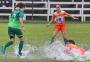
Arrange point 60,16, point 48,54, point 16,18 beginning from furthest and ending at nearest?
point 60,16 → point 48,54 → point 16,18

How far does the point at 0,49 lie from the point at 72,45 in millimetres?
2736

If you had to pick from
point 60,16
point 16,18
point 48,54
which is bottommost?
point 48,54

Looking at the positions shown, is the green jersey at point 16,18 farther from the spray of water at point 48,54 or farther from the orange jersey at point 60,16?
the orange jersey at point 60,16

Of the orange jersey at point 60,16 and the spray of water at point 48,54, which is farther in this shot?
the orange jersey at point 60,16

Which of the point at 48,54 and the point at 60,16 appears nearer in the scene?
the point at 48,54

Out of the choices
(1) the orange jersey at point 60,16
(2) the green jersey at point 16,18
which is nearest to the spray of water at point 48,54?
(2) the green jersey at point 16,18

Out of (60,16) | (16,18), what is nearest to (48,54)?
(16,18)

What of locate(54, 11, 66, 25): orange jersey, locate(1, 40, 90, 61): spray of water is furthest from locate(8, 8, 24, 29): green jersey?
locate(54, 11, 66, 25): orange jersey

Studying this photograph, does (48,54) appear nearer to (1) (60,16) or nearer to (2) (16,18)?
(2) (16,18)

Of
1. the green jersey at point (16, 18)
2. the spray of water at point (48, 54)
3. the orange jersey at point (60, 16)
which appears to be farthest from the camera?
the orange jersey at point (60, 16)

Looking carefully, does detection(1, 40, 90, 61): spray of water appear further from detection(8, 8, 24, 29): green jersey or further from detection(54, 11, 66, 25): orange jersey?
detection(54, 11, 66, 25): orange jersey

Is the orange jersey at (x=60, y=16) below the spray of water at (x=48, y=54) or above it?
above

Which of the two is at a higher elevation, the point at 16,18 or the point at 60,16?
the point at 16,18

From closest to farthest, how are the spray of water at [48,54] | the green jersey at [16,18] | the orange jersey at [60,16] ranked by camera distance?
the spray of water at [48,54] → the green jersey at [16,18] → the orange jersey at [60,16]
